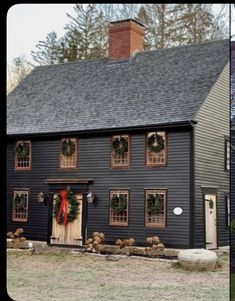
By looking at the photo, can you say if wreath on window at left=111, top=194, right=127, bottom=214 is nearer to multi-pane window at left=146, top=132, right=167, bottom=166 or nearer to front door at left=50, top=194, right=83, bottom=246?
front door at left=50, top=194, right=83, bottom=246

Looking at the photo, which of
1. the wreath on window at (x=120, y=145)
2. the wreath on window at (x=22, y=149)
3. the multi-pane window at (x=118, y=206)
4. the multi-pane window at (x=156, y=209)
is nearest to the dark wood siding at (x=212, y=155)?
the multi-pane window at (x=156, y=209)

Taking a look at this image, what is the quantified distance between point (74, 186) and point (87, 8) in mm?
2458

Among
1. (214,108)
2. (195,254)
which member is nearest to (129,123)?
(214,108)

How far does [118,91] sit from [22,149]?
164 centimetres

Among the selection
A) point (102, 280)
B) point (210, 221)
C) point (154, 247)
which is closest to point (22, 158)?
point (154, 247)

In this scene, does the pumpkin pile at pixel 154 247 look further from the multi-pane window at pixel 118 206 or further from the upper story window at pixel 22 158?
the upper story window at pixel 22 158

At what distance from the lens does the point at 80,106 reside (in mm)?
7625

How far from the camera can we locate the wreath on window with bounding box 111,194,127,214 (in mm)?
7027

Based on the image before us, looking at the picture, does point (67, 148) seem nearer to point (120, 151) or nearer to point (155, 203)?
point (120, 151)

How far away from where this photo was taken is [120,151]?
7.38 meters

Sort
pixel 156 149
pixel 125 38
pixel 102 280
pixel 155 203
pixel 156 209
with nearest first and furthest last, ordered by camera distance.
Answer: pixel 102 280, pixel 155 203, pixel 156 209, pixel 156 149, pixel 125 38

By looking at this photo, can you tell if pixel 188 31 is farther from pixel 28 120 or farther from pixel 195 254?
pixel 195 254

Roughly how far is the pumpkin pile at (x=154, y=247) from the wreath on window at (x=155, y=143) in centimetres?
121

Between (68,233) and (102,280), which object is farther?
(68,233)
